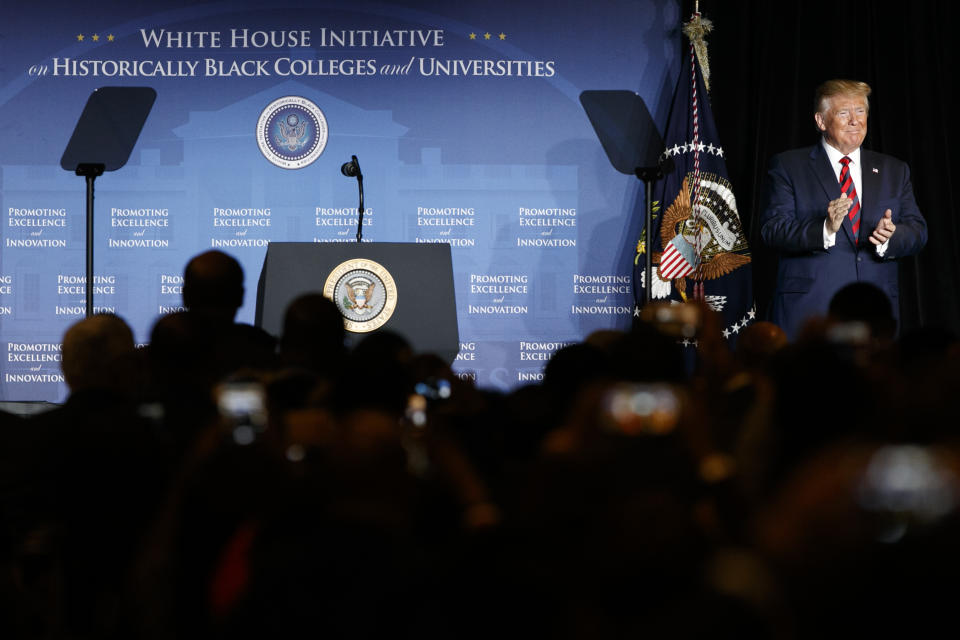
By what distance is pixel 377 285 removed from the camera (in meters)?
4.43

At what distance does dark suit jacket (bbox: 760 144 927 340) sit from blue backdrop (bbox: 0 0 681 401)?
4.24 feet

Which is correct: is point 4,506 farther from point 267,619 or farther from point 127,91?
point 127,91

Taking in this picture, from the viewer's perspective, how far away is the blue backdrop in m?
6.45

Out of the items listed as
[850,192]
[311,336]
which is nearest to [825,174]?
[850,192]

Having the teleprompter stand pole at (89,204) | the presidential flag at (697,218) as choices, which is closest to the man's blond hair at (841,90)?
the presidential flag at (697,218)

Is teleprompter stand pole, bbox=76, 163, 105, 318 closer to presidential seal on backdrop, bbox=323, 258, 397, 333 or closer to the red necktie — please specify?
presidential seal on backdrop, bbox=323, 258, 397, 333

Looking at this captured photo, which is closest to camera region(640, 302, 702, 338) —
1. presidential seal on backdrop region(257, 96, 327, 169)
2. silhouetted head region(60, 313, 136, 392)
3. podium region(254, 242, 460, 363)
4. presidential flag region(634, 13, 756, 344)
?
silhouetted head region(60, 313, 136, 392)

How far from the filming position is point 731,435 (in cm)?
161

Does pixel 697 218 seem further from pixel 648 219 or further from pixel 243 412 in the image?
pixel 243 412

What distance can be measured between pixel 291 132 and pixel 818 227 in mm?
3336

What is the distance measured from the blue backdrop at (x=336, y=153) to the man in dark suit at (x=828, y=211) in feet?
4.25

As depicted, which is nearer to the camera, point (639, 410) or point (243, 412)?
point (639, 410)

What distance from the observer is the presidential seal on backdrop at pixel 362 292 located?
4391 mm

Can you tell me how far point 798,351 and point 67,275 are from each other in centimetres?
589
